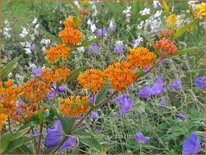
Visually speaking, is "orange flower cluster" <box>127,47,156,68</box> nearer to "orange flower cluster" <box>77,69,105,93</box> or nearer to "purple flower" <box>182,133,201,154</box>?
"orange flower cluster" <box>77,69,105,93</box>

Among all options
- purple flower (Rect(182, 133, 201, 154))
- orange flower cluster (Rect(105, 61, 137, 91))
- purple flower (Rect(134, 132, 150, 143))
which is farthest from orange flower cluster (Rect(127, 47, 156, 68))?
purple flower (Rect(134, 132, 150, 143))

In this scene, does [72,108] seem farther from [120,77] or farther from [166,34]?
[166,34]

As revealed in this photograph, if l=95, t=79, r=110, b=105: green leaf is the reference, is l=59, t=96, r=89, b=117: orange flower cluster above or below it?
below

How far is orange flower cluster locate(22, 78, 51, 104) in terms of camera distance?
1113 millimetres

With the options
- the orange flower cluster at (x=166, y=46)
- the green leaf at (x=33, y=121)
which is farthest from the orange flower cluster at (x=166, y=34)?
the green leaf at (x=33, y=121)

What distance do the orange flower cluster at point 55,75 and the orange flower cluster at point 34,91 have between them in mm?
20

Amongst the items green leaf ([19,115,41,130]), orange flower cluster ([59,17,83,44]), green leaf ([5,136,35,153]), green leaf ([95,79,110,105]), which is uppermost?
orange flower cluster ([59,17,83,44])

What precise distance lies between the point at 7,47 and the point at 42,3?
0.84m

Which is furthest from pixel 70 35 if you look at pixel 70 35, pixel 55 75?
pixel 55 75

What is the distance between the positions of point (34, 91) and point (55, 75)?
6 cm

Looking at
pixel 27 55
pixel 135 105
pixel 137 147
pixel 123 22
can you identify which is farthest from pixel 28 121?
pixel 123 22

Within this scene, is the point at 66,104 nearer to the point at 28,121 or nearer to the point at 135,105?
the point at 28,121

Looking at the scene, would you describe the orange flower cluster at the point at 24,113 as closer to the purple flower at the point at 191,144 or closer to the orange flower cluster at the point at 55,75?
the orange flower cluster at the point at 55,75

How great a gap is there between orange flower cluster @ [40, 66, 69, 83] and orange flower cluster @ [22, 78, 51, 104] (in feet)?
0.07
